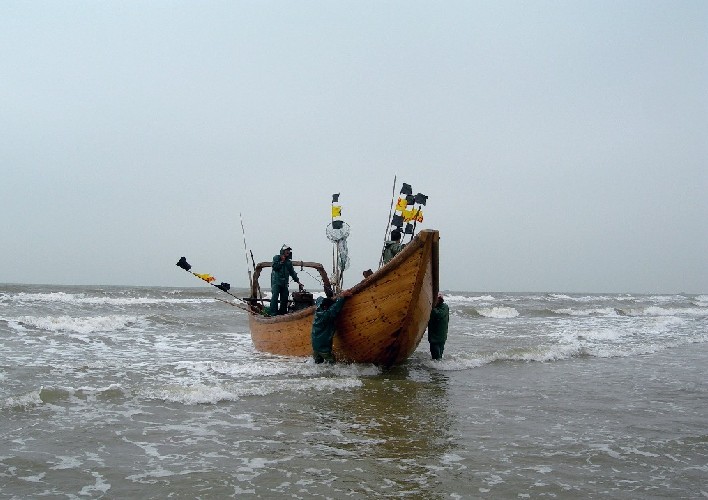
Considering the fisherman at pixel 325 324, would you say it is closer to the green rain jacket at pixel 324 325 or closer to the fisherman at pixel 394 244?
the green rain jacket at pixel 324 325

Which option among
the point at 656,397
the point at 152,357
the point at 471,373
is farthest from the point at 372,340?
the point at 152,357

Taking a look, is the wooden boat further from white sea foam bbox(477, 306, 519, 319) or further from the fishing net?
white sea foam bbox(477, 306, 519, 319)

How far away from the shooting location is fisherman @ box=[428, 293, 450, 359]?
9328 mm

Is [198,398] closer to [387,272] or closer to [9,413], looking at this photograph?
[9,413]

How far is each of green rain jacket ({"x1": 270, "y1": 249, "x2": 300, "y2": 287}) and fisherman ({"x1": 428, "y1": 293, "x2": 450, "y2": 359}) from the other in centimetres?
284

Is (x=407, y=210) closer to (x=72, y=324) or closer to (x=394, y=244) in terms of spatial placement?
(x=394, y=244)

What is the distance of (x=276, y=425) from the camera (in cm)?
541

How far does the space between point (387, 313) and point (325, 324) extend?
102 cm

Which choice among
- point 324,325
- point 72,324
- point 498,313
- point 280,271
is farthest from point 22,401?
point 498,313

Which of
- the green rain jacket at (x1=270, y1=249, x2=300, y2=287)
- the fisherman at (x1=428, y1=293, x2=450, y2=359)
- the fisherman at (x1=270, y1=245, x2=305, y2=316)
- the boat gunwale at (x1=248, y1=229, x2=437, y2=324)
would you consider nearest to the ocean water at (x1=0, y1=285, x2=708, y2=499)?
the fisherman at (x1=428, y1=293, x2=450, y2=359)

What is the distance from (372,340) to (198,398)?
9.27ft

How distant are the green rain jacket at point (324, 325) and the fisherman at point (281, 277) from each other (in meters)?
2.01

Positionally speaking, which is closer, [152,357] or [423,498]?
[423,498]

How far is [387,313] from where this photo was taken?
309 inches
